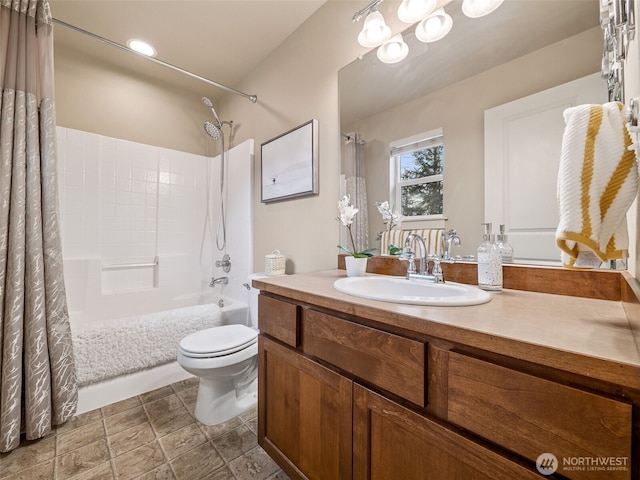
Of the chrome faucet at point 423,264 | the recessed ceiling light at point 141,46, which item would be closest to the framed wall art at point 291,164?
the chrome faucet at point 423,264

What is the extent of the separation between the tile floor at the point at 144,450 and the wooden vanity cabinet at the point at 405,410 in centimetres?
29

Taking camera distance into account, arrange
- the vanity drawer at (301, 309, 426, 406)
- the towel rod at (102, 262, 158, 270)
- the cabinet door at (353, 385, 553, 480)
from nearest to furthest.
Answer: the cabinet door at (353, 385, 553, 480) → the vanity drawer at (301, 309, 426, 406) → the towel rod at (102, 262, 158, 270)

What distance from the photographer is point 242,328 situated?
181 centimetres

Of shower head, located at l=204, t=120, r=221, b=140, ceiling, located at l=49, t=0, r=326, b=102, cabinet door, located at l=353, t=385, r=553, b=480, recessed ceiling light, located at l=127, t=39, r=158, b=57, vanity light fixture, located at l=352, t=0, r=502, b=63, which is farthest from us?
shower head, located at l=204, t=120, r=221, b=140

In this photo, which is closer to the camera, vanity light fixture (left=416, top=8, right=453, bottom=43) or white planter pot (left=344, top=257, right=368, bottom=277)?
vanity light fixture (left=416, top=8, right=453, bottom=43)

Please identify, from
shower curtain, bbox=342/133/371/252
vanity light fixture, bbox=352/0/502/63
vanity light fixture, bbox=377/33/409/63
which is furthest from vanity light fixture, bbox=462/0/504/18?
shower curtain, bbox=342/133/371/252

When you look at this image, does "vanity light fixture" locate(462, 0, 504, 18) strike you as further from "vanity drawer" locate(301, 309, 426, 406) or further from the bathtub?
the bathtub

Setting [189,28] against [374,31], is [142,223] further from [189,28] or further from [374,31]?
[374,31]

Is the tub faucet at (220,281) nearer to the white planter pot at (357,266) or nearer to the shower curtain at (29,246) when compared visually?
the shower curtain at (29,246)

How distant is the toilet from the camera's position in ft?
4.76

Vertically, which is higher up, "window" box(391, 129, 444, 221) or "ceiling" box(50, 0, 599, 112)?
"ceiling" box(50, 0, 599, 112)

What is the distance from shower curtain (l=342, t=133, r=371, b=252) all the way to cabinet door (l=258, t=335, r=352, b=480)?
0.71m

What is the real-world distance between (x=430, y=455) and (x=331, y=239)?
115 cm

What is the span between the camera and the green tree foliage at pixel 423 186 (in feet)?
4.02
